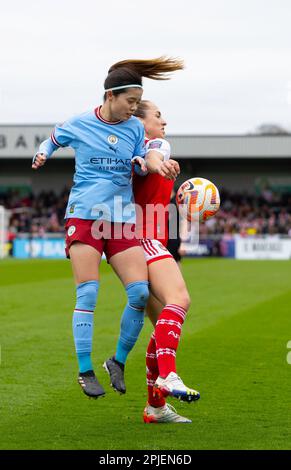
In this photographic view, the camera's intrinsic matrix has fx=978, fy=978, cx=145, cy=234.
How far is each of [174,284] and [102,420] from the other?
1.12m

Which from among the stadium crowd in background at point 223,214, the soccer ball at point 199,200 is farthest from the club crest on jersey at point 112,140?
the stadium crowd in background at point 223,214

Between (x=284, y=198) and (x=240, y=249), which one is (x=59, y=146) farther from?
(x=284, y=198)

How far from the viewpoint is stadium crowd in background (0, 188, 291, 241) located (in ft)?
149

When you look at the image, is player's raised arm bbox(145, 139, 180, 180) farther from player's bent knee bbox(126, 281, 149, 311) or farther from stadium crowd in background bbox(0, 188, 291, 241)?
stadium crowd in background bbox(0, 188, 291, 241)

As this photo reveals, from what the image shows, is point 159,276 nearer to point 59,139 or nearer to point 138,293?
point 138,293

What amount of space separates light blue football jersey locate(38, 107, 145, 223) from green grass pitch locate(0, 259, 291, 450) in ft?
4.96

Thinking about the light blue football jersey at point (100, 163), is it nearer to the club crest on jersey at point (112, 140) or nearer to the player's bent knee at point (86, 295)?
the club crest on jersey at point (112, 140)

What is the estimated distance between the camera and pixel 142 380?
9.08 meters

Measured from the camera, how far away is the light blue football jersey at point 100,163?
6.89 meters

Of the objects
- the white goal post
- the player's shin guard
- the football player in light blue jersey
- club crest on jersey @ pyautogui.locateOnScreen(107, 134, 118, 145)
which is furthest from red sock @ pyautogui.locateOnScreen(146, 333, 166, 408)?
the white goal post

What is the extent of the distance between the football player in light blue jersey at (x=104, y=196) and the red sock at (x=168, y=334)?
24cm

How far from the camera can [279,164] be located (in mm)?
55000

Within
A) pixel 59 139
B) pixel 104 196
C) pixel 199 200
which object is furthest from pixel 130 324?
pixel 59 139

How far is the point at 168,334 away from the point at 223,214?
4410 centimetres
